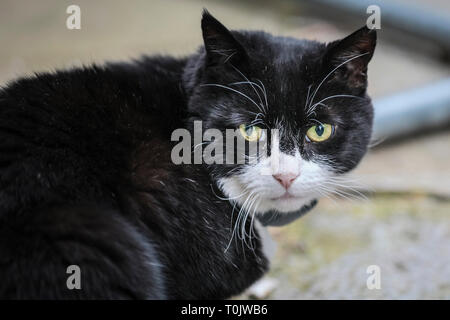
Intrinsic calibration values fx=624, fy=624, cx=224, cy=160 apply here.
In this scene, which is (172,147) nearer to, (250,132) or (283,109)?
(250,132)

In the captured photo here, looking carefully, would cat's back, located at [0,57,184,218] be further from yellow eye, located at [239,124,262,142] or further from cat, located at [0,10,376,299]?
yellow eye, located at [239,124,262,142]

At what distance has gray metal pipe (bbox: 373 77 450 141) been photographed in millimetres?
2982

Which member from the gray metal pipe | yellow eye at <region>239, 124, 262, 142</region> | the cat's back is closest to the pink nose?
yellow eye at <region>239, 124, 262, 142</region>

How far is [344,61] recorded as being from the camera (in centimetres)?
173

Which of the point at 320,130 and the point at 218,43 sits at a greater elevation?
the point at 218,43

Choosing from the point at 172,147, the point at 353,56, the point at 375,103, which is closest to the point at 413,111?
the point at 375,103

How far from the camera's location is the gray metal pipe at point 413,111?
298 centimetres

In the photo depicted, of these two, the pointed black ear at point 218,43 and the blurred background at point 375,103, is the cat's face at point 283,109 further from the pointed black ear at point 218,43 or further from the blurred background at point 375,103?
the blurred background at point 375,103

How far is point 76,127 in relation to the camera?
160 cm

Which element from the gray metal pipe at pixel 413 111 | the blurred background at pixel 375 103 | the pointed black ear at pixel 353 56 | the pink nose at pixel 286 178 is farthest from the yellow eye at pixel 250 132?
the gray metal pipe at pixel 413 111

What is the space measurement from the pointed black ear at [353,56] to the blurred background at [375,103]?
403 mm

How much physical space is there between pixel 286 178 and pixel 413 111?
1.63 meters

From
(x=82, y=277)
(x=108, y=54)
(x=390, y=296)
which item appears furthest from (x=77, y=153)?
(x=108, y=54)
